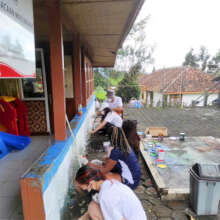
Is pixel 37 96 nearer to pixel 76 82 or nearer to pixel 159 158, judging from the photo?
pixel 76 82

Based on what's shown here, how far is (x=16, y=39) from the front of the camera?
4.24 feet

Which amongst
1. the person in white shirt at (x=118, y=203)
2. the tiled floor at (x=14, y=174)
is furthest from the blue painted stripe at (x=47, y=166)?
the tiled floor at (x=14, y=174)

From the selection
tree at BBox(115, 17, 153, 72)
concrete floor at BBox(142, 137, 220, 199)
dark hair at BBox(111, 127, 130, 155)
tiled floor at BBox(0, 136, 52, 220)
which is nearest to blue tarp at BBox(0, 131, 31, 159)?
tiled floor at BBox(0, 136, 52, 220)

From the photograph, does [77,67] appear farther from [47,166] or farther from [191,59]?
[191,59]

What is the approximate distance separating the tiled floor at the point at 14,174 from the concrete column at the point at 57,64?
883 mm

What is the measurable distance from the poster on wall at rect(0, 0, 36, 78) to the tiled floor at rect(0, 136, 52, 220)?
5.11ft

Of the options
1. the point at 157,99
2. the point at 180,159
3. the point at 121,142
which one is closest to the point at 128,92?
the point at 157,99

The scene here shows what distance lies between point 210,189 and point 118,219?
5.12ft

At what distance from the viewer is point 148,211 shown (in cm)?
246

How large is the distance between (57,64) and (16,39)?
Result: 35.8 inches

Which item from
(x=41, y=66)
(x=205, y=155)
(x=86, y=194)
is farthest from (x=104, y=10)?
(x=205, y=155)

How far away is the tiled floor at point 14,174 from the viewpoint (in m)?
1.89

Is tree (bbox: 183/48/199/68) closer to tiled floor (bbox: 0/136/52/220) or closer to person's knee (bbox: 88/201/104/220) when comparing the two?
tiled floor (bbox: 0/136/52/220)

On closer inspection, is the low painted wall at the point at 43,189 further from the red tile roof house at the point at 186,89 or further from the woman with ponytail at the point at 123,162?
the red tile roof house at the point at 186,89
